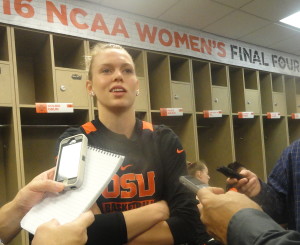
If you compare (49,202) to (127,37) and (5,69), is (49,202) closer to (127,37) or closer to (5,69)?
(5,69)

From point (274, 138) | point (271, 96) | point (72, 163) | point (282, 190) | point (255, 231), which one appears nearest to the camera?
point (255, 231)

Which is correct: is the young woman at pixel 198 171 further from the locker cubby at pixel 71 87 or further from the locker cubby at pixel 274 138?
the locker cubby at pixel 274 138

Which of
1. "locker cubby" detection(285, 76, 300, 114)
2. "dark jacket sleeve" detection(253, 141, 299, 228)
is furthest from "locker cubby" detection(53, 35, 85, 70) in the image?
"locker cubby" detection(285, 76, 300, 114)

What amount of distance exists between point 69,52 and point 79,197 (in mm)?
2192

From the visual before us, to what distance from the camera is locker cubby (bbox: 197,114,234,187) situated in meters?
3.45

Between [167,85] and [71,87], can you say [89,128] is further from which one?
[167,85]

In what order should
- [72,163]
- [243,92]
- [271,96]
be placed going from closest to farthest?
[72,163], [243,92], [271,96]

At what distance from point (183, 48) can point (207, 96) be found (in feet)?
2.19

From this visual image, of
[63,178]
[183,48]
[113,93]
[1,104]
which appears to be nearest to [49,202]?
[63,178]

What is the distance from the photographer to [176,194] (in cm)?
116

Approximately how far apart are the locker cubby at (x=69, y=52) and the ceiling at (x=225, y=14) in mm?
459

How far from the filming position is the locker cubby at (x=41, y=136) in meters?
2.46

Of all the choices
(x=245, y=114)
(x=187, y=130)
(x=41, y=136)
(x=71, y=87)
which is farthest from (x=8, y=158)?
(x=245, y=114)

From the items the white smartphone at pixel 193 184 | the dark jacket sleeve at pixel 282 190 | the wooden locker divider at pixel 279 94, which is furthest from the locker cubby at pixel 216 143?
the white smartphone at pixel 193 184
